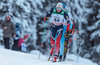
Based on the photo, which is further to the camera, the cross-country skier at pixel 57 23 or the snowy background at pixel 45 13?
the snowy background at pixel 45 13

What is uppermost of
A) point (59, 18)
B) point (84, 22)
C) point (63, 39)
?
point (59, 18)

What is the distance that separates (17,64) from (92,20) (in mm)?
19207

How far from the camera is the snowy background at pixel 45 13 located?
19744mm

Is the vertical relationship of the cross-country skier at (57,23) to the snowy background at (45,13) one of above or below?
above

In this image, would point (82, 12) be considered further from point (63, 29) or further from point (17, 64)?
point (17, 64)

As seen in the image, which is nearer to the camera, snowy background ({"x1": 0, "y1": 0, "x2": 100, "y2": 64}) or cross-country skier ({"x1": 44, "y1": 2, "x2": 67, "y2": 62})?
cross-country skier ({"x1": 44, "y1": 2, "x2": 67, "y2": 62})

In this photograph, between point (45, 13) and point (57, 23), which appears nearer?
point (57, 23)

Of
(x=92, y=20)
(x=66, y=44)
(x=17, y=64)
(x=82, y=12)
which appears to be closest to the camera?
(x=17, y=64)

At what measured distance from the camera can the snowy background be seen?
64.8 ft

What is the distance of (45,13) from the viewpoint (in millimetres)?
25062

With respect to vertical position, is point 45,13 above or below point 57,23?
below

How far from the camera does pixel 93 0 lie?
84.1 ft

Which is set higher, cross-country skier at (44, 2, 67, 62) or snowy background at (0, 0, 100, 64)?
cross-country skier at (44, 2, 67, 62)

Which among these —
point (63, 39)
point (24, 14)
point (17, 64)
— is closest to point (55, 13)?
point (63, 39)
